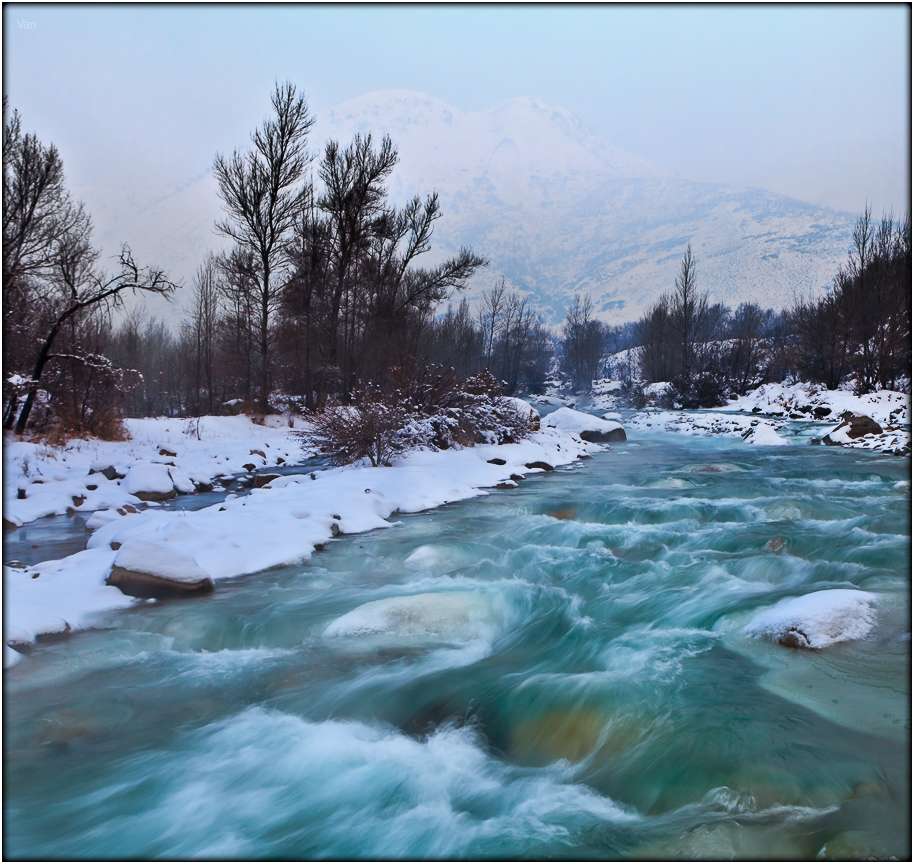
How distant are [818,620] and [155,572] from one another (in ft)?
18.8

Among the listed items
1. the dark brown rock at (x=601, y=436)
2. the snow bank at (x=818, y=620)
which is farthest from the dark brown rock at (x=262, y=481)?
the dark brown rock at (x=601, y=436)

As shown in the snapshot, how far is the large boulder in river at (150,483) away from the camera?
422 inches

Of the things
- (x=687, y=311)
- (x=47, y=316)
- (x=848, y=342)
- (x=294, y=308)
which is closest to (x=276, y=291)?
(x=294, y=308)

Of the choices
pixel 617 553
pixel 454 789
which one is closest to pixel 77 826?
pixel 454 789

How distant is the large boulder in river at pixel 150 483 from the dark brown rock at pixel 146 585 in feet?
17.2

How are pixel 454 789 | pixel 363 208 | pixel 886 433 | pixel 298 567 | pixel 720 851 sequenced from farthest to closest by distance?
pixel 363 208 → pixel 886 433 → pixel 298 567 → pixel 454 789 → pixel 720 851

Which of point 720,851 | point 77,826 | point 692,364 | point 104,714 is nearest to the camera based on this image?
point 720,851

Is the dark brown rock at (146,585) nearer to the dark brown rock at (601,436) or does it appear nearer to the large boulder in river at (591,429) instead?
the large boulder in river at (591,429)

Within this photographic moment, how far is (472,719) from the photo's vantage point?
12.9 ft

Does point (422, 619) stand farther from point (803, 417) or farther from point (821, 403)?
point (821, 403)

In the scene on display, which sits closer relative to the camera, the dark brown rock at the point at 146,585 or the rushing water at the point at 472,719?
the rushing water at the point at 472,719

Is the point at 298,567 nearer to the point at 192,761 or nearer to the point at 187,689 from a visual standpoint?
the point at 187,689

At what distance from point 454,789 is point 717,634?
108 inches

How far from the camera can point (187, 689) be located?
4.30m
